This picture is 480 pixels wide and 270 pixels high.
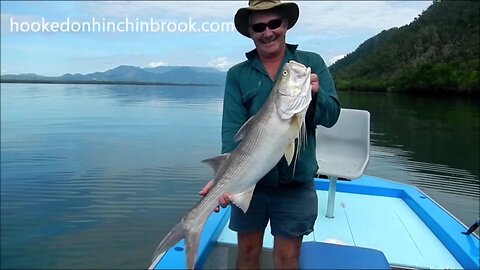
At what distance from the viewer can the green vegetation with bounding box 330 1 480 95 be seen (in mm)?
65312

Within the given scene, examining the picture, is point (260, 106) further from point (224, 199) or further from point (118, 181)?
point (118, 181)

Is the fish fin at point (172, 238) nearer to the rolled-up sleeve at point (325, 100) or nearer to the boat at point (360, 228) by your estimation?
the boat at point (360, 228)

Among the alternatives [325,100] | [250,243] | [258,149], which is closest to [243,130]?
[258,149]

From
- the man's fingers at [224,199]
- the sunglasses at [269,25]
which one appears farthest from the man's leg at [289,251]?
the sunglasses at [269,25]

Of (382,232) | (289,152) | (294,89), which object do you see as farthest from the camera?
(382,232)

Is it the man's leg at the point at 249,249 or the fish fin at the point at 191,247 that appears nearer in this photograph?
the fish fin at the point at 191,247

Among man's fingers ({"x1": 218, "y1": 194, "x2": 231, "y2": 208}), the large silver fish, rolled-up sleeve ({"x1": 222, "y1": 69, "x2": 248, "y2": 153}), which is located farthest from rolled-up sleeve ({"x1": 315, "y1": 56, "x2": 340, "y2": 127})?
man's fingers ({"x1": 218, "y1": 194, "x2": 231, "y2": 208})

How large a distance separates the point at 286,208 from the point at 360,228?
232 cm

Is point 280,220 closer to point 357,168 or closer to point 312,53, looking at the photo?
point 312,53

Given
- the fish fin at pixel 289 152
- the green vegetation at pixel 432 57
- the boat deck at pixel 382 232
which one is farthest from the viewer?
the green vegetation at pixel 432 57

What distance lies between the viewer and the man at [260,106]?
8.84 ft

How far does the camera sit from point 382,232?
4.61 meters

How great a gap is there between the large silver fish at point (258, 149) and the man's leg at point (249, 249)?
50 centimetres

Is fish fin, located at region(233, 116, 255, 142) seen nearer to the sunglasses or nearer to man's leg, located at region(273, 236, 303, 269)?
the sunglasses
